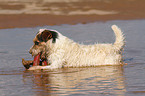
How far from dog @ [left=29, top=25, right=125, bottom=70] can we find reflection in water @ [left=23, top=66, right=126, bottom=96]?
→ 0.18 m

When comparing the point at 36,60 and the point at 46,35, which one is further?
the point at 36,60

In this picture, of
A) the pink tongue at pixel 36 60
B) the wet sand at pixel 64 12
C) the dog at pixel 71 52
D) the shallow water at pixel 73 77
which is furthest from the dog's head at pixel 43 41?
the wet sand at pixel 64 12

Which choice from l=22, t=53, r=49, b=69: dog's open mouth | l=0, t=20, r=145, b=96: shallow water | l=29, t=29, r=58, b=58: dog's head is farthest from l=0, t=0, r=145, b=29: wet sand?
l=29, t=29, r=58, b=58: dog's head

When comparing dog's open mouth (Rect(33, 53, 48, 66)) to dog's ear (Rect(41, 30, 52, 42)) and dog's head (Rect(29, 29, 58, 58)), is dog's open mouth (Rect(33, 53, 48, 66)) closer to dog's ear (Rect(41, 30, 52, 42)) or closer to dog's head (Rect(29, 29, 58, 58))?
dog's head (Rect(29, 29, 58, 58))

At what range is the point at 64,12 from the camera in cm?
1969

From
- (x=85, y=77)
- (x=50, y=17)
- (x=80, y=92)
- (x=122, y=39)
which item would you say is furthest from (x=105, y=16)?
(x=80, y=92)

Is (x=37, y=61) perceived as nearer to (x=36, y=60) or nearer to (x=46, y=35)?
(x=36, y=60)

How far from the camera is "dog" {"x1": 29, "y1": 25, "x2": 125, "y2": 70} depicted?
8531 mm

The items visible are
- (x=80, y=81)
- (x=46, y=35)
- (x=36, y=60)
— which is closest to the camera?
(x=80, y=81)

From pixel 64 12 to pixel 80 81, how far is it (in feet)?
41.4

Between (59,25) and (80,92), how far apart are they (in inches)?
402

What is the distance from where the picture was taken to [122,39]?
883cm

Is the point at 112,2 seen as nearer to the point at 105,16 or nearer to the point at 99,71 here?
the point at 105,16

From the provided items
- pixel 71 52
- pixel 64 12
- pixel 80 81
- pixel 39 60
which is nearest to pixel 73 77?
pixel 80 81
